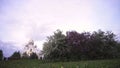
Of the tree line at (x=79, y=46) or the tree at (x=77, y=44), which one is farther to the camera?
the tree at (x=77, y=44)

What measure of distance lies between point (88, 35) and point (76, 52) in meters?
9.70

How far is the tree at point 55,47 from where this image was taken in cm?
4441

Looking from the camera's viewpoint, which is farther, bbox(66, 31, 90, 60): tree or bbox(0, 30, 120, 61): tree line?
bbox(66, 31, 90, 60): tree

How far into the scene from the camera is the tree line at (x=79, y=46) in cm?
4500

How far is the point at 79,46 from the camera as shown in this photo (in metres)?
48.2

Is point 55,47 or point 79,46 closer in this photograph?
point 55,47

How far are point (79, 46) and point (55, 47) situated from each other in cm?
783

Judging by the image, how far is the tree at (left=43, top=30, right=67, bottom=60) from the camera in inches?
1748

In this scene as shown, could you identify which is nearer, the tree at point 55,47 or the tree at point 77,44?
the tree at point 55,47

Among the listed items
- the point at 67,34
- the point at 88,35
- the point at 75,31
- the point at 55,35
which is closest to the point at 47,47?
the point at 55,35

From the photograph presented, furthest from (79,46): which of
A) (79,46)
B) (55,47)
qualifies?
(55,47)

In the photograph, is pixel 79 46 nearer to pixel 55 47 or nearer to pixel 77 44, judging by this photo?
pixel 77 44

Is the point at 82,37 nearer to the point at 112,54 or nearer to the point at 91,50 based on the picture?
the point at 91,50

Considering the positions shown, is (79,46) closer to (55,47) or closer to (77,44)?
(77,44)
